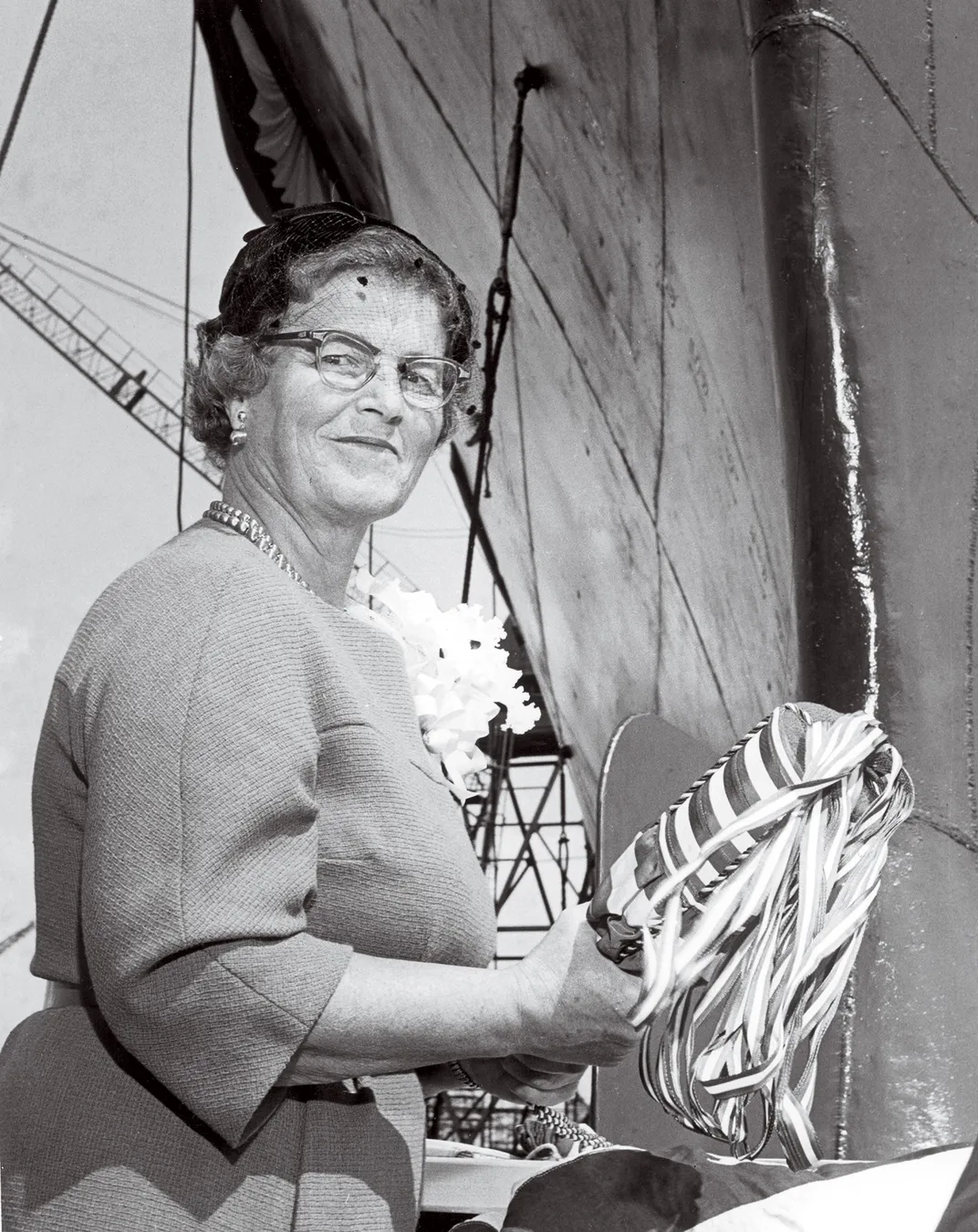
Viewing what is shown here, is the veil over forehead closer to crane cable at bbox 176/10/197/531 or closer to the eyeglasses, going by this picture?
the eyeglasses

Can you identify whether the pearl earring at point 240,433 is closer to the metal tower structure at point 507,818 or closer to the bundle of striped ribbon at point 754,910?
the bundle of striped ribbon at point 754,910

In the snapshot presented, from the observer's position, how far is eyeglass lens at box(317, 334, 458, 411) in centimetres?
114

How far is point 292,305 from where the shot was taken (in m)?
1.16

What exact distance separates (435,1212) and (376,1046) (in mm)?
1181

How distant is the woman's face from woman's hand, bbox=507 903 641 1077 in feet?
1.32

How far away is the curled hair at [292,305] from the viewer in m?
1.16

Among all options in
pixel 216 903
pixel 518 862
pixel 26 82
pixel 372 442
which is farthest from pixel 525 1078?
pixel 26 82

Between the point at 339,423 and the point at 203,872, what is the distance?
0.43m

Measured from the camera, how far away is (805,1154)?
94cm

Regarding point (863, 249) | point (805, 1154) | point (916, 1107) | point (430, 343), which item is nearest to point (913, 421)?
point (863, 249)

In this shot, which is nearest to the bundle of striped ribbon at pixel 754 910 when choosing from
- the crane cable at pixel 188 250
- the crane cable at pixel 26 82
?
the crane cable at pixel 188 250

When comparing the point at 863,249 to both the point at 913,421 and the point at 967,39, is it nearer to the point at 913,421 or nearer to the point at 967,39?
the point at 913,421

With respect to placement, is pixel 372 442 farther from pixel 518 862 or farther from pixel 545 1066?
pixel 518 862

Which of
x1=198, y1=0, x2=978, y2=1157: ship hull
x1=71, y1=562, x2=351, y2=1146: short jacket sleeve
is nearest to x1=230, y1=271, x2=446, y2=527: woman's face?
x1=71, y1=562, x2=351, y2=1146: short jacket sleeve
